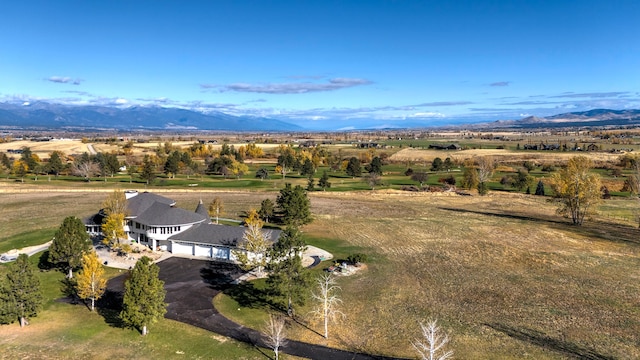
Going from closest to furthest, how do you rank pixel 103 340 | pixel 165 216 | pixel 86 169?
pixel 103 340
pixel 165 216
pixel 86 169

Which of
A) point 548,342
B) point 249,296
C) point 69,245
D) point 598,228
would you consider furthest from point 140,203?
point 598,228

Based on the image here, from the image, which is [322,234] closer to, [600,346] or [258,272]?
[258,272]

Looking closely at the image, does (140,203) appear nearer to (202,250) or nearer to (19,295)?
(202,250)

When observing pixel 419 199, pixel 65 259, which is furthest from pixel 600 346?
pixel 419 199

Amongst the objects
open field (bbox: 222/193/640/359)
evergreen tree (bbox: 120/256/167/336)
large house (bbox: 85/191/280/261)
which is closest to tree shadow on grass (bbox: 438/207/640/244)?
open field (bbox: 222/193/640/359)

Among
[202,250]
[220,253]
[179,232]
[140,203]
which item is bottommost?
[220,253]

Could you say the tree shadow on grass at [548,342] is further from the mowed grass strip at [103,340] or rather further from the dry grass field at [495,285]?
the mowed grass strip at [103,340]
